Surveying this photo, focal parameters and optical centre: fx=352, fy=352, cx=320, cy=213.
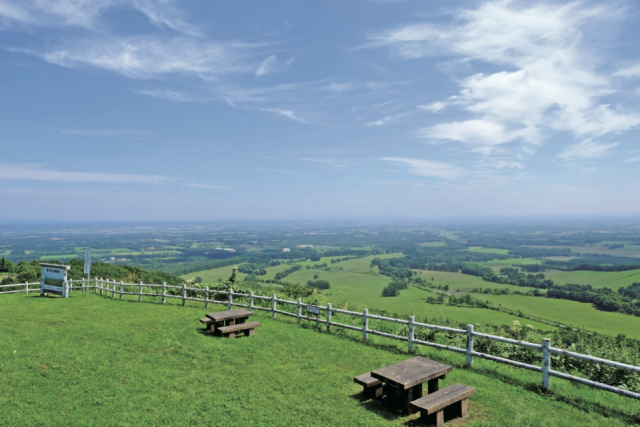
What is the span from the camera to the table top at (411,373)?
673 centimetres

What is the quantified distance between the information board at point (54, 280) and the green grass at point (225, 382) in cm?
829

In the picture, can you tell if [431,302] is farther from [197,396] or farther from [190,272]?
[190,272]

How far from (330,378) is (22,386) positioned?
6.78m

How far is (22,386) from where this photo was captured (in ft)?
25.0

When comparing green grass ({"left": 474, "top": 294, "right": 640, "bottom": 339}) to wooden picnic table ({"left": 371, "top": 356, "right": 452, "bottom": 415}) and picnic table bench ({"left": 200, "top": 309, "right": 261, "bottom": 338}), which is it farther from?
picnic table bench ({"left": 200, "top": 309, "right": 261, "bottom": 338})

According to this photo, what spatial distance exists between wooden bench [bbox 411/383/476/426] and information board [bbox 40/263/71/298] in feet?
69.8

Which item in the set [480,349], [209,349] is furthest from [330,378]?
[480,349]

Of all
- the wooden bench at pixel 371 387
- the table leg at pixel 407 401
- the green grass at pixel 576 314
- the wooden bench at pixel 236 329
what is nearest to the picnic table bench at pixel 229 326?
the wooden bench at pixel 236 329

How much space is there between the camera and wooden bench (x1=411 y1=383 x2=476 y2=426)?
6.27m

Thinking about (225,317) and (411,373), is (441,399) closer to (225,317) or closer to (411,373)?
(411,373)

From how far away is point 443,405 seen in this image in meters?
6.34

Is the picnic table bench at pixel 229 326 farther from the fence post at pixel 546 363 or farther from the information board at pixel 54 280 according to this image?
the information board at pixel 54 280

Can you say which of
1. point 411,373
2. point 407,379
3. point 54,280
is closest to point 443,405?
point 407,379

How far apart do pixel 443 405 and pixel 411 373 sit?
0.90m
